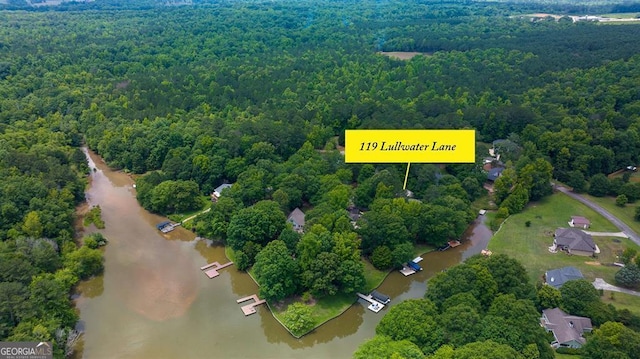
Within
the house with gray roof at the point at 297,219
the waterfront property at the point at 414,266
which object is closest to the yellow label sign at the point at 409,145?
the house with gray roof at the point at 297,219

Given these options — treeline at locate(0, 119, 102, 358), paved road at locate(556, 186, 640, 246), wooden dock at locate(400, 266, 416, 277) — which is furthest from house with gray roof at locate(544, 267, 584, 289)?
treeline at locate(0, 119, 102, 358)

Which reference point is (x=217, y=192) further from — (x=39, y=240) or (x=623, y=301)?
(x=623, y=301)

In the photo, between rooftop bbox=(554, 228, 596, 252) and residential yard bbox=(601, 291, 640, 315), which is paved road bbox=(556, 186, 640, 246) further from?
residential yard bbox=(601, 291, 640, 315)

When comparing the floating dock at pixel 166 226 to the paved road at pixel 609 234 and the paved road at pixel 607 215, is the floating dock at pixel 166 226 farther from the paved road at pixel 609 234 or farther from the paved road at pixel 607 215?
the paved road at pixel 607 215

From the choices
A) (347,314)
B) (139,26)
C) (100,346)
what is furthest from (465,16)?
(100,346)

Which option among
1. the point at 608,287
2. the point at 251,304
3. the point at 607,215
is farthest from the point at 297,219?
the point at 607,215

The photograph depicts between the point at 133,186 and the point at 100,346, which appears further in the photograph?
the point at 133,186

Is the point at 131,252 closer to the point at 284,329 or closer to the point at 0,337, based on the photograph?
the point at 0,337
